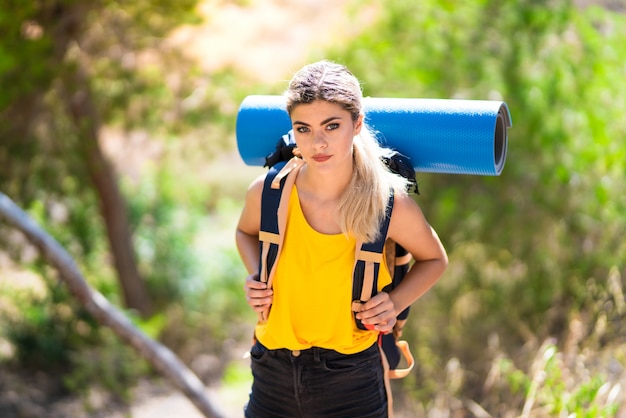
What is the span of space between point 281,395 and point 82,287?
2.29 m

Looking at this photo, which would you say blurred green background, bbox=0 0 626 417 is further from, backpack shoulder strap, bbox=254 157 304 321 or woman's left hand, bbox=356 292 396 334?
backpack shoulder strap, bbox=254 157 304 321

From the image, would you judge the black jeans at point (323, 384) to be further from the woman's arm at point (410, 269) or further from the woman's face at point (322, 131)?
the woman's face at point (322, 131)

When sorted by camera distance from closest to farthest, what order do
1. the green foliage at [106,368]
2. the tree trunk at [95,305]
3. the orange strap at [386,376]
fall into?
the orange strap at [386,376] → the tree trunk at [95,305] → the green foliage at [106,368]

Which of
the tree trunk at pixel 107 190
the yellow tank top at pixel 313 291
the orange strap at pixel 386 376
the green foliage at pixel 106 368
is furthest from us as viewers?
the tree trunk at pixel 107 190

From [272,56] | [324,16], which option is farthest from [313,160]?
[324,16]

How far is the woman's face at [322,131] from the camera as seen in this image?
1828mm

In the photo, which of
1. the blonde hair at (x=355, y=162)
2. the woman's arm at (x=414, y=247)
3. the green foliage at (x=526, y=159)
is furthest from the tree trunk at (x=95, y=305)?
the blonde hair at (x=355, y=162)

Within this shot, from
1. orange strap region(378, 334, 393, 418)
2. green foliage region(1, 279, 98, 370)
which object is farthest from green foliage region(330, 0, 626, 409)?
green foliage region(1, 279, 98, 370)

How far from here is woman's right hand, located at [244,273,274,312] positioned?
197cm

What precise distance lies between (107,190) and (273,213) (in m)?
5.42

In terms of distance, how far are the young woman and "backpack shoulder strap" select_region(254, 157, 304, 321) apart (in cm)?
2

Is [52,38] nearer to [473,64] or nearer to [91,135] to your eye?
[91,135]

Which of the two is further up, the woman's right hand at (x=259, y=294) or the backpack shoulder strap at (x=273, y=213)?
the backpack shoulder strap at (x=273, y=213)

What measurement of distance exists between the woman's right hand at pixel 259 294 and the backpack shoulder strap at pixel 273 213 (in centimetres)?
2
